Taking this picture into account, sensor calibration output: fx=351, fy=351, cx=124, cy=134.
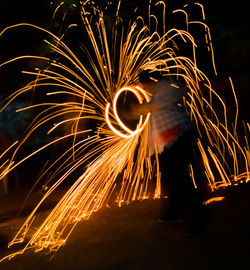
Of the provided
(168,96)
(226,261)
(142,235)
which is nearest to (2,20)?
(168,96)

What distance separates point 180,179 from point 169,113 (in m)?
0.78

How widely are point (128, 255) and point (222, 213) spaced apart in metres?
1.31

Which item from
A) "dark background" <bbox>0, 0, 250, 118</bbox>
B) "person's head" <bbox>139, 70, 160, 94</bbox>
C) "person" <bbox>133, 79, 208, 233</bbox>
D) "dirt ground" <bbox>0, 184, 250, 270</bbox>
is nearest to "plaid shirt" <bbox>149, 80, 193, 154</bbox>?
"person" <bbox>133, 79, 208, 233</bbox>

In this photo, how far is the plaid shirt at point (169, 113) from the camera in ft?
12.7

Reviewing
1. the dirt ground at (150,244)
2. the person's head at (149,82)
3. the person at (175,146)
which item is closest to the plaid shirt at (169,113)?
the person at (175,146)

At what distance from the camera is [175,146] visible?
3.94 m

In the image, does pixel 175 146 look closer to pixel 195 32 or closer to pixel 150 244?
pixel 150 244

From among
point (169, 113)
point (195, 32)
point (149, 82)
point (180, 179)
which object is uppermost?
point (195, 32)

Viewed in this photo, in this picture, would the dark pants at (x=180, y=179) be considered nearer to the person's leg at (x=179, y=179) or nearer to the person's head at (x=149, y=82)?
the person's leg at (x=179, y=179)

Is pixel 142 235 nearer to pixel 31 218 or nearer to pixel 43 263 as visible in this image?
pixel 43 263

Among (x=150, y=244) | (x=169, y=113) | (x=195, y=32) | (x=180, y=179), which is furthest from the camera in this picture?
(x=195, y=32)

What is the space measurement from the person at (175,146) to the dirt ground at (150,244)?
0.23 meters

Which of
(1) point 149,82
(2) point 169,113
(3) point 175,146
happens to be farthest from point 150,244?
(1) point 149,82

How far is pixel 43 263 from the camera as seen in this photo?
370 centimetres
